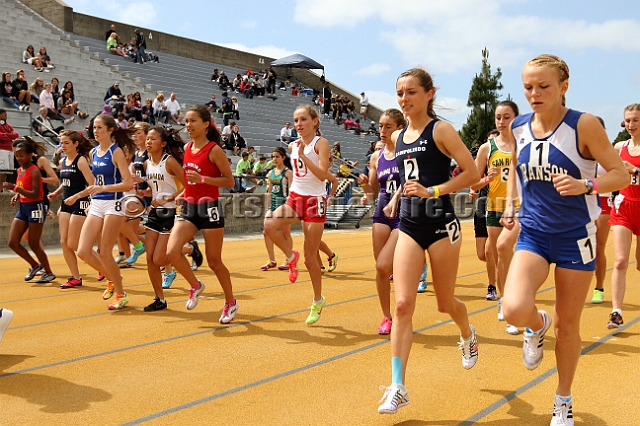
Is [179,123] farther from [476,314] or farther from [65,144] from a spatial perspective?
[476,314]

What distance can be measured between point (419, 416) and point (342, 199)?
18185 mm

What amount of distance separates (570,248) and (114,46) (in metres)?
28.2

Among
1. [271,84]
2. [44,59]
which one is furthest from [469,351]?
[271,84]

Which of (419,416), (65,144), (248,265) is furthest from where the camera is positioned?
(248,265)

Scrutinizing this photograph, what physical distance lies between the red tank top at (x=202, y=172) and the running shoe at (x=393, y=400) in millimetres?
3424

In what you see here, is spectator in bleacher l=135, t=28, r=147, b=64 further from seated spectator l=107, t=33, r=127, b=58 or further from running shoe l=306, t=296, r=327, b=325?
running shoe l=306, t=296, r=327, b=325

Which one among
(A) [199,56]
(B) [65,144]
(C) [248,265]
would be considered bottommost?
(C) [248,265]

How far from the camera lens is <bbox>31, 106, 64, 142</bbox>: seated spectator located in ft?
50.9

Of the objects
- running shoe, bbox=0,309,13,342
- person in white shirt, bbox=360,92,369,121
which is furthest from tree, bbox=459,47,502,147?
running shoe, bbox=0,309,13,342

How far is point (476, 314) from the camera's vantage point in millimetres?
6984

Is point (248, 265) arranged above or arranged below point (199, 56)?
below

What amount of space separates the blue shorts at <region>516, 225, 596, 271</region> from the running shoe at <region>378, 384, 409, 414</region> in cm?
115

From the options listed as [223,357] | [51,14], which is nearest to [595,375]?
[223,357]

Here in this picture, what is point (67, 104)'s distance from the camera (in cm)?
1814
